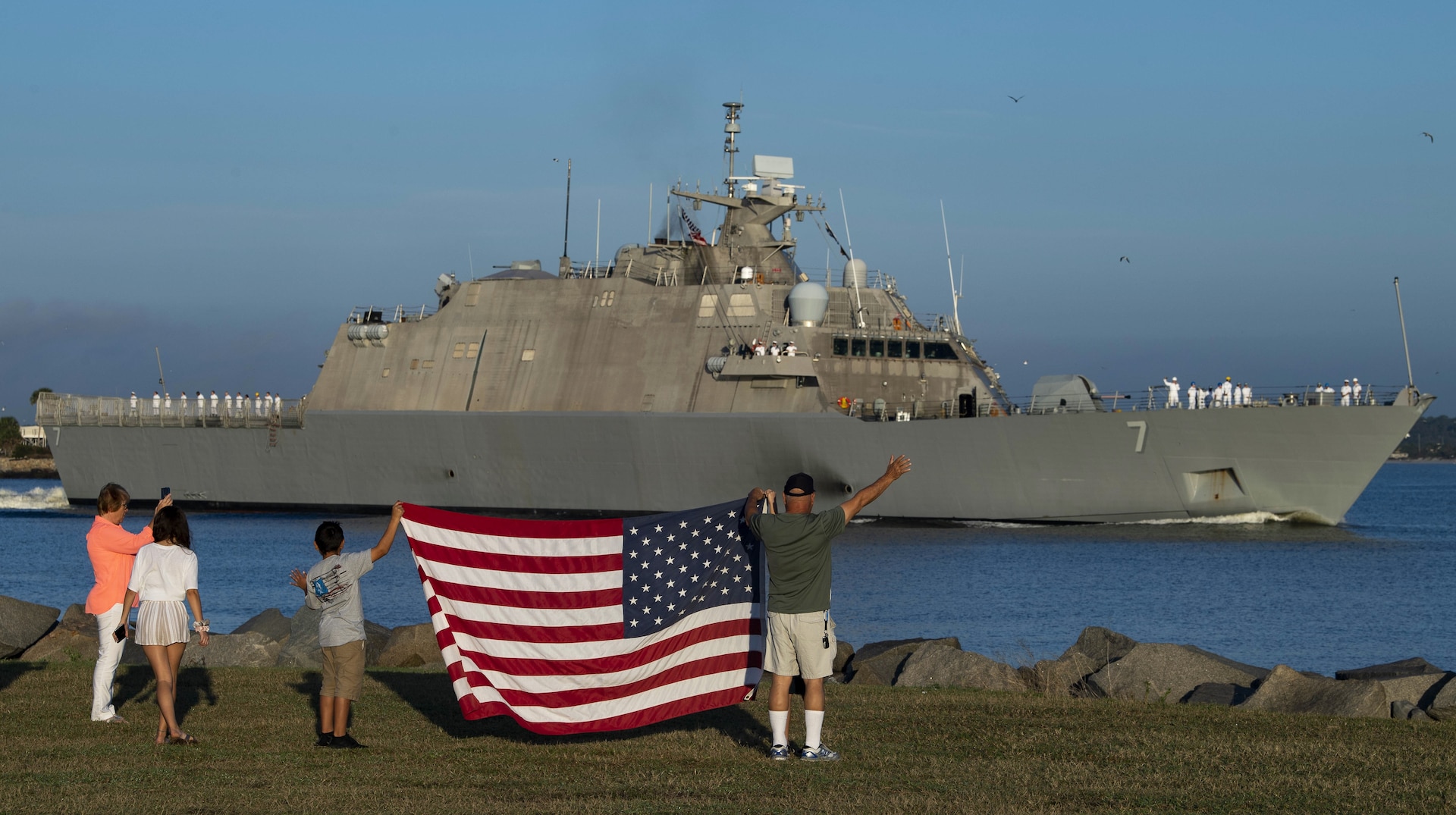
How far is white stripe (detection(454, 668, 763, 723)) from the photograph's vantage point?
23.6 ft

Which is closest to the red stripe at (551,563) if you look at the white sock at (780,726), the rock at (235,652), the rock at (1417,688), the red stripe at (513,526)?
the red stripe at (513,526)

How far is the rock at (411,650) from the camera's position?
467 inches

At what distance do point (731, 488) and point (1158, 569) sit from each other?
31.5 feet

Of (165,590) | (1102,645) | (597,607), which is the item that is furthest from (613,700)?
(1102,645)

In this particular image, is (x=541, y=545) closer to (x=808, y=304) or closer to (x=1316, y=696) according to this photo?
(x=1316, y=696)

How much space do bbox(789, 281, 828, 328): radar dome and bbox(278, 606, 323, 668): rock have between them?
→ 18284mm

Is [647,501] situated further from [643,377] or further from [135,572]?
[135,572]

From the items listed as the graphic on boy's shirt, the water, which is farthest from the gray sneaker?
the water

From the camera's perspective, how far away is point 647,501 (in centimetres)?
3058

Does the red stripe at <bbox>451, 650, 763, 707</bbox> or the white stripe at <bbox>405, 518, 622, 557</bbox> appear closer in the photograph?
the red stripe at <bbox>451, 650, 763, 707</bbox>

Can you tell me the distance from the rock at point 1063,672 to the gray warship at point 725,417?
15.9m

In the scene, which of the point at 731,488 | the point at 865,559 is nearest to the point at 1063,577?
the point at 865,559

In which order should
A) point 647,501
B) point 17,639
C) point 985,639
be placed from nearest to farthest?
point 17,639, point 985,639, point 647,501

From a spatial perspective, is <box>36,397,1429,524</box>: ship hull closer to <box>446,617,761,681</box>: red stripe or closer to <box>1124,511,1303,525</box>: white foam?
<box>1124,511,1303,525</box>: white foam
